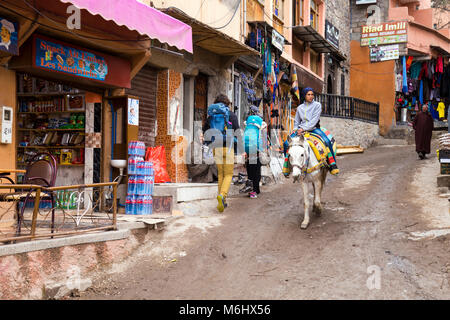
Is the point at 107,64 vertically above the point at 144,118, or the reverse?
the point at 107,64

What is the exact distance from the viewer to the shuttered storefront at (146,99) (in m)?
Answer: 10.2

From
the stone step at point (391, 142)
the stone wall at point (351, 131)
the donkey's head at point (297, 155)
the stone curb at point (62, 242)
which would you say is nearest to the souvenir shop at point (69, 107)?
the stone curb at point (62, 242)

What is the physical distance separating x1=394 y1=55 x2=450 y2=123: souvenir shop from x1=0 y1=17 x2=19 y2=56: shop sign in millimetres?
22529

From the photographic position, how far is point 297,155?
7352 mm

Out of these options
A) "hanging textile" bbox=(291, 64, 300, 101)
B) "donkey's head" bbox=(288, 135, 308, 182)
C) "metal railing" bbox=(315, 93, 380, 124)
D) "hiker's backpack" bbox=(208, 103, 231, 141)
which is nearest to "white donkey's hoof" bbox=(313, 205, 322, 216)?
"donkey's head" bbox=(288, 135, 308, 182)

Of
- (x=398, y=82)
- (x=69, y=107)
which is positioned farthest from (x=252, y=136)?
(x=398, y=82)

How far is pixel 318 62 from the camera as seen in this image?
22797 millimetres

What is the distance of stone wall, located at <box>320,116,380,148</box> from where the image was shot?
21469 mm

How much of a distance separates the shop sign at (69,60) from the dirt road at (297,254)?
9.43 feet

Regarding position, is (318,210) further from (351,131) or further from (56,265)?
(351,131)

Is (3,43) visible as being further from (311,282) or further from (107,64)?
(311,282)

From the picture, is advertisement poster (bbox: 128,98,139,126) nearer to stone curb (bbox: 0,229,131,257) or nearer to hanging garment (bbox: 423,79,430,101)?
stone curb (bbox: 0,229,131,257)

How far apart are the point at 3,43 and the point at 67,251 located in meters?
2.94
